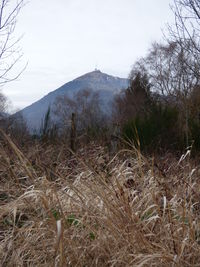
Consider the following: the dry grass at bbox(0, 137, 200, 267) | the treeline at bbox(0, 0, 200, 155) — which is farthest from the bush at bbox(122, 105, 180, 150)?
the dry grass at bbox(0, 137, 200, 267)

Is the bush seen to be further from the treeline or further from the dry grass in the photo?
the dry grass

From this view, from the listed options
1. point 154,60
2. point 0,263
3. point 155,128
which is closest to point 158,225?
point 0,263

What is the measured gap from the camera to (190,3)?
31.9ft

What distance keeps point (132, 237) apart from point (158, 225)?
0.34 meters

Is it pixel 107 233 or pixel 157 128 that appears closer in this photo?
pixel 107 233

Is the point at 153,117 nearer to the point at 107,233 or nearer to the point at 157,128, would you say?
the point at 157,128

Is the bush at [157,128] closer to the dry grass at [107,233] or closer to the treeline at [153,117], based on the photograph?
the treeline at [153,117]

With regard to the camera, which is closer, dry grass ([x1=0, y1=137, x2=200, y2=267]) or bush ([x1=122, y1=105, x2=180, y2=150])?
dry grass ([x1=0, y1=137, x2=200, y2=267])

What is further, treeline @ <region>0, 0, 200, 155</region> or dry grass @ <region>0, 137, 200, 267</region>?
treeline @ <region>0, 0, 200, 155</region>

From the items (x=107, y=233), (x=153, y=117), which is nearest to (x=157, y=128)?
(x=153, y=117)

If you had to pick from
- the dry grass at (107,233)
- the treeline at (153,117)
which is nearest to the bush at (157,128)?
the treeline at (153,117)

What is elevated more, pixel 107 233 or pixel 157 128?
pixel 107 233

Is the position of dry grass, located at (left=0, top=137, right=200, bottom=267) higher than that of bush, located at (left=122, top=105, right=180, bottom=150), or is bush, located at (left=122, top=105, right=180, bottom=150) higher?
dry grass, located at (left=0, top=137, right=200, bottom=267)

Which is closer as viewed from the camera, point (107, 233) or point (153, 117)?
point (107, 233)
